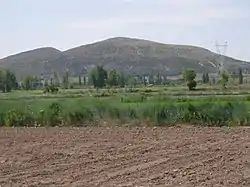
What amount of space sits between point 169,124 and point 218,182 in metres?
15.3

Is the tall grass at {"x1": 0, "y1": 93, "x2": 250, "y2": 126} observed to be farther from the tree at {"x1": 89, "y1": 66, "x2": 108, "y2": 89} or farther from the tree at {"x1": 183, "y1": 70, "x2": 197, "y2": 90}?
the tree at {"x1": 89, "y1": 66, "x2": 108, "y2": 89}

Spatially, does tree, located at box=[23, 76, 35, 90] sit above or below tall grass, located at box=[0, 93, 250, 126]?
above

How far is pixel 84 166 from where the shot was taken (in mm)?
14492

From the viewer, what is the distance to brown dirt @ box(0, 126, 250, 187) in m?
12.6

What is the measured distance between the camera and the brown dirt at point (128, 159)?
41.4 ft

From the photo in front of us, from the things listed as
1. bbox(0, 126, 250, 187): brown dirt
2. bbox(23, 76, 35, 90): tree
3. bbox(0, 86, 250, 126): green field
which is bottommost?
bbox(0, 126, 250, 187): brown dirt

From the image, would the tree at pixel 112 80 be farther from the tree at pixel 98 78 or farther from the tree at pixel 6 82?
the tree at pixel 6 82

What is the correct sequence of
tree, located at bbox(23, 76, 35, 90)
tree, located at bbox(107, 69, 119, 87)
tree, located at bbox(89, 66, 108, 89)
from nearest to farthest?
tree, located at bbox(107, 69, 119, 87) < tree, located at bbox(89, 66, 108, 89) < tree, located at bbox(23, 76, 35, 90)

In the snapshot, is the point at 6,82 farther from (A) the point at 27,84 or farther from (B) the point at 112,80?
(B) the point at 112,80

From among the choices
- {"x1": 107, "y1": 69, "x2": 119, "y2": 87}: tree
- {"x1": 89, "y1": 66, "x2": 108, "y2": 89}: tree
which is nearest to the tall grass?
{"x1": 107, "y1": 69, "x2": 119, "y2": 87}: tree

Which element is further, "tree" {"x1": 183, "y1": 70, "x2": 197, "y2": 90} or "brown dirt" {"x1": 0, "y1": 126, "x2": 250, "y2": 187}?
"tree" {"x1": 183, "y1": 70, "x2": 197, "y2": 90}

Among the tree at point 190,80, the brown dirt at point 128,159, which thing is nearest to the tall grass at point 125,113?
the brown dirt at point 128,159

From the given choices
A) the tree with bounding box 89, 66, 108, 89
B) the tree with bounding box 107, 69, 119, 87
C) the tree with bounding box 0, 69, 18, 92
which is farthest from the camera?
the tree with bounding box 89, 66, 108, 89

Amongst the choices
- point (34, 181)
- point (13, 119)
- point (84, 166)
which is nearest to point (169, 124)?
point (13, 119)
